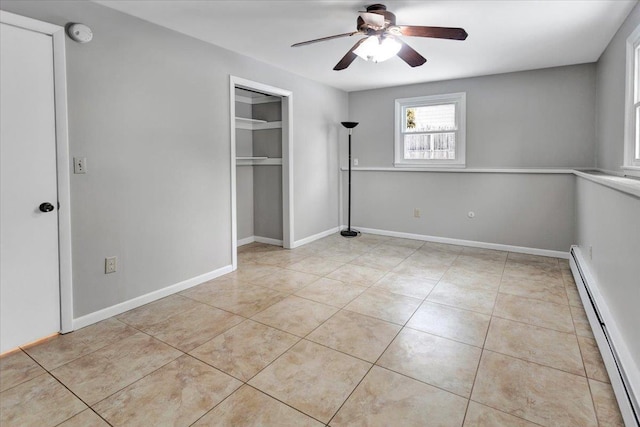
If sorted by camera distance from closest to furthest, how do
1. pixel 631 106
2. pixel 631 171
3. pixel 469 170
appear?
pixel 631 171, pixel 631 106, pixel 469 170

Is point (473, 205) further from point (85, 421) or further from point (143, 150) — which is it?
point (85, 421)

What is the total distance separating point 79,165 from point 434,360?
2.65m

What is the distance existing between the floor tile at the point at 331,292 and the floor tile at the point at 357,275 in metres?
0.12

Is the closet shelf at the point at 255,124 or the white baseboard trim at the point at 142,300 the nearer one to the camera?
the white baseboard trim at the point at 142,300

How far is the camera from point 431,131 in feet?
16.8

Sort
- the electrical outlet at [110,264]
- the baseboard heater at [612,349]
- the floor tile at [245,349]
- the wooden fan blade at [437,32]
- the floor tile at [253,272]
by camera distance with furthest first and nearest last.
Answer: the floor tile at [253,272] < the electrical outlet at [110,264] < the wooden fan blade at [437,32] < the floor tile at [245,349] < the baseboard heater at [612,349]

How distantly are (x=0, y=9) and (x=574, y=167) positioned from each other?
528cm

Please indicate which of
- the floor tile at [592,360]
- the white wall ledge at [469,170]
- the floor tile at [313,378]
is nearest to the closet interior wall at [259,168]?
the white wall ledge at [469,170]

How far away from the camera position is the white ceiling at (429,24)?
2576 millimetres

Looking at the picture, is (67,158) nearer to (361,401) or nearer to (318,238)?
(361,401)

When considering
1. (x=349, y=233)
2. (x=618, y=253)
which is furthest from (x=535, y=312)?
(x=349, y=233)

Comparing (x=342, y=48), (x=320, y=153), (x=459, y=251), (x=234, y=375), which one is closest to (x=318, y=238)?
(x=320, y=153)

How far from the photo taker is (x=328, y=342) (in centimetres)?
232

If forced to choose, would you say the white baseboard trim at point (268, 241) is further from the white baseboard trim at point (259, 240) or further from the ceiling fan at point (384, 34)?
the ceiling fan at point (384, 34)
